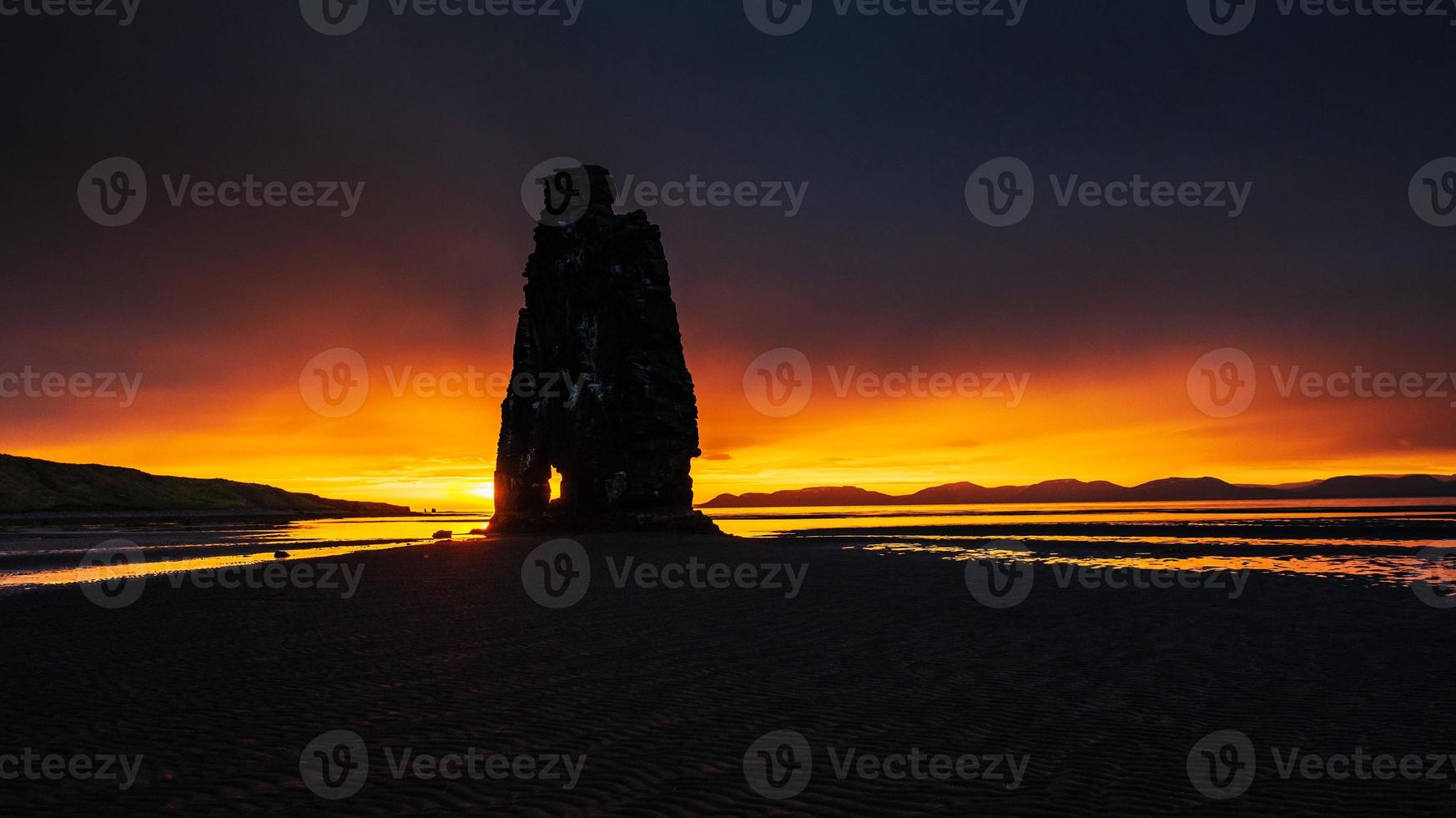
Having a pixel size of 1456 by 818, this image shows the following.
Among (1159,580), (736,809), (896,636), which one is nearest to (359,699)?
(736,809)

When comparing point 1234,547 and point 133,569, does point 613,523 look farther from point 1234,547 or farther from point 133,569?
point 1234,547

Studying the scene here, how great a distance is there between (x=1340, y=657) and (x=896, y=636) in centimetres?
736

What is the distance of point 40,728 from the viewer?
8.72 metres

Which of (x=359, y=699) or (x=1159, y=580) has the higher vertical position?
(x=1159, y=580)

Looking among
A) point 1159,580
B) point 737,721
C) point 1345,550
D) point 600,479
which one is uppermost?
point 600,479

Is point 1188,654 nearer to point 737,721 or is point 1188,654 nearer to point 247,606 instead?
point 737,721
